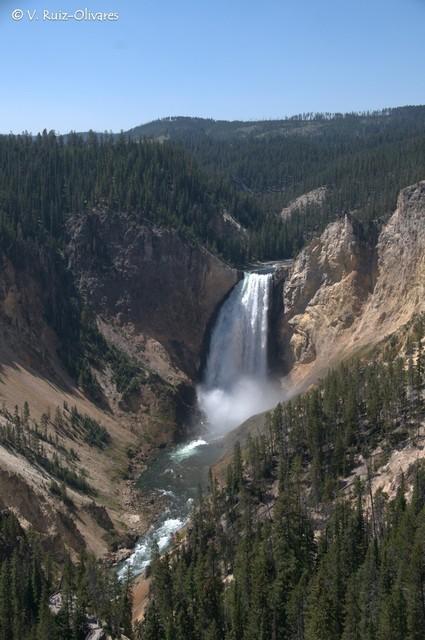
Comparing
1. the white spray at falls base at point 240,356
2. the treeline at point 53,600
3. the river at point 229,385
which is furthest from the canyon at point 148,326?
the treeline at point 53,600

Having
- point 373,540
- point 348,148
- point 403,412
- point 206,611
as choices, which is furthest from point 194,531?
point 348,148

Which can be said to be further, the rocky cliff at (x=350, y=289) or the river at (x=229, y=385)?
the rocky cliff at (x=350, y=289)

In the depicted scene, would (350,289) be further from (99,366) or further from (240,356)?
(99,366)

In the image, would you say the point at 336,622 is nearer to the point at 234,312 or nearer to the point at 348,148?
the point at 234,312

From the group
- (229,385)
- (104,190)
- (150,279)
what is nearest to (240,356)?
(229,385)

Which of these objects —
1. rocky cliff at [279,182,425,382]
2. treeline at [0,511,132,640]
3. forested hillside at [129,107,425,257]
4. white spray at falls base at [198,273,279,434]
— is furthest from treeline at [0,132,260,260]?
treeline at [0,511,132,640]

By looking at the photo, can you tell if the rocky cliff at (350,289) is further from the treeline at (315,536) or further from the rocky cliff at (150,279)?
the rocky cliff at (150,279)
